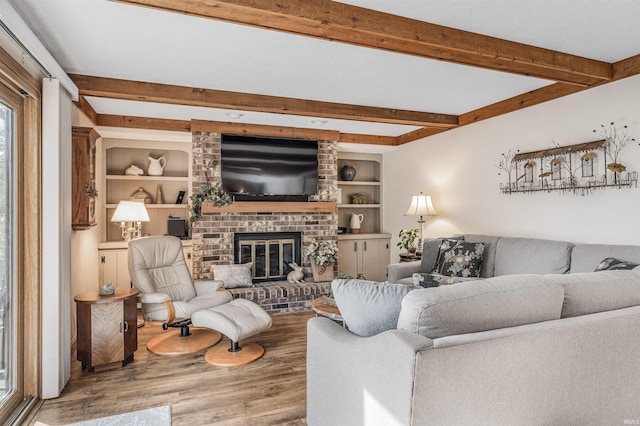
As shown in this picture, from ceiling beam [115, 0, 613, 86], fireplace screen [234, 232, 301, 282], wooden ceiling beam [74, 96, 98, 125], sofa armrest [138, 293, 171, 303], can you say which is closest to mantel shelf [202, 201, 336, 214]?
fireplace screen [234, 232, 301, 282]

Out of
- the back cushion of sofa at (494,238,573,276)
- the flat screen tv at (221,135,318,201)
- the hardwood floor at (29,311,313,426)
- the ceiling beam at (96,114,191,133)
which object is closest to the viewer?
the hardwood floor at (29,311,313,426)

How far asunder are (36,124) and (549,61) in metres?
3.63

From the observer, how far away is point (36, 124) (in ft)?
8.50

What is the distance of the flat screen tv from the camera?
5113 mm

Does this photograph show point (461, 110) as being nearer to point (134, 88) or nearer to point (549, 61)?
point (549, 61)

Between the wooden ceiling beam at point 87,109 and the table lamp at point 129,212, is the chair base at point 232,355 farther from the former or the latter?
the wooden ceiling beam at point 87,109

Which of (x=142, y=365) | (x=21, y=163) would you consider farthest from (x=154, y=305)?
(x=21, y=163)

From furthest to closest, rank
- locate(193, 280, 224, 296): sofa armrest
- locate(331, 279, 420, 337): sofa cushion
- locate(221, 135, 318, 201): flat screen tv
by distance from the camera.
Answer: locate(221, 135, 318, 201): flat screen tv, locate(193, 280, 224, 296): sofa armrest, locate(331, 279, 420, 337): sofa cushion

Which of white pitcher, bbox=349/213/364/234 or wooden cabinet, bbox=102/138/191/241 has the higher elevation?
wooden cabinet, bbox=102/138/191/241

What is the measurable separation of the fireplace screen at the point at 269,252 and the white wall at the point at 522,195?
1761 millimetres

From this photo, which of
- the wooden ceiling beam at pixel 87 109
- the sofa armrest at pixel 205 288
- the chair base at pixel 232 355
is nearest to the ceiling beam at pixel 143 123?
the wooden ceiling beam at pixel 87 109

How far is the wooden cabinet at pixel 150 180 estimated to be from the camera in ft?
17.3

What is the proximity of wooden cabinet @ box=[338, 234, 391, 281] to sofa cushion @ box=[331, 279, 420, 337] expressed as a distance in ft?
13.5

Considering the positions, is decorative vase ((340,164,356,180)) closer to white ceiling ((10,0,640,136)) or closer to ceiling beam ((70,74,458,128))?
ceiling beam ((70,74,458,128))
